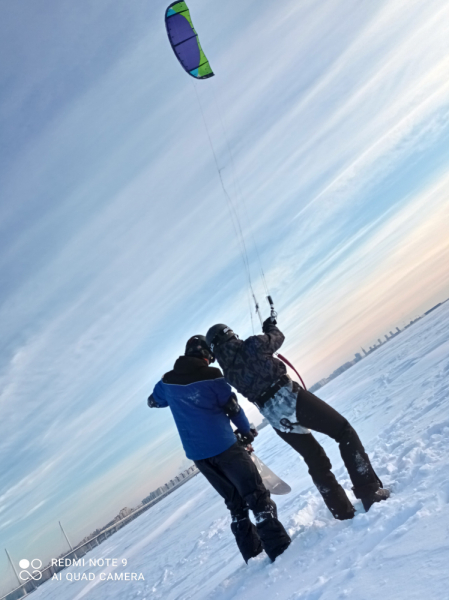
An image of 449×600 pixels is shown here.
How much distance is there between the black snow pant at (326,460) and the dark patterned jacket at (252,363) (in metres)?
0.30

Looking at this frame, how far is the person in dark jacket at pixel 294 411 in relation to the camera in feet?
11.0

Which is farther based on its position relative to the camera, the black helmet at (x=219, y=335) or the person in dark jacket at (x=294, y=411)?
the black helmet at (x=219, y=335)

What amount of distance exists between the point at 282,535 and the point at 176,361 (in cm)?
179

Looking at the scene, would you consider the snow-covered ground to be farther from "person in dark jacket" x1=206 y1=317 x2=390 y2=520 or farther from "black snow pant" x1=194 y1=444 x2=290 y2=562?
"person in dark jacket" x1=206 y1=317 x2=390 y2=520

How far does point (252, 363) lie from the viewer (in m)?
3.60

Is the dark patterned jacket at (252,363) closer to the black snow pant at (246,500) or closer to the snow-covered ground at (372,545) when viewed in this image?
the black snow pant at (246,500)

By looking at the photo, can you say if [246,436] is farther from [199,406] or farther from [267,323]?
[267,323]

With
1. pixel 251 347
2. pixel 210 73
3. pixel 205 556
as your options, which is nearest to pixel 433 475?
pixel 251 347

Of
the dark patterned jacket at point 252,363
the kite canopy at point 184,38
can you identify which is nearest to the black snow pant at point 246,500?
the dark patterned jacket at point 252,363

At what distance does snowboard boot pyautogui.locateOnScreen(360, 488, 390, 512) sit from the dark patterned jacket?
1159 mm

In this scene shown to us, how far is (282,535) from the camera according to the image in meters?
3.38

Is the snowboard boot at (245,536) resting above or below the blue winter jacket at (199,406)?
below

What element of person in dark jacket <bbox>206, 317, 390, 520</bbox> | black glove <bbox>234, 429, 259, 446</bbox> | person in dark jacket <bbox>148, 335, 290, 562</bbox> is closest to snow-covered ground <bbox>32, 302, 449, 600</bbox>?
person in dark jacket <bbox>206, 317, 390, 520</bbox>

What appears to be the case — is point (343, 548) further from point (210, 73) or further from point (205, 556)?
point (210, 73)
